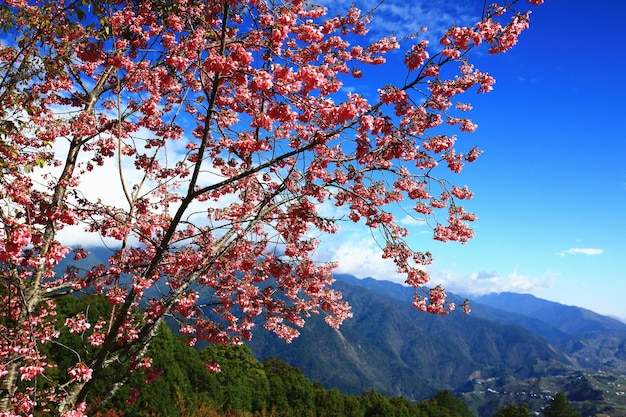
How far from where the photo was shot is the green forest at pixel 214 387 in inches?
764

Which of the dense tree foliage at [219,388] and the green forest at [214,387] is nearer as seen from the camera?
the green forest at [214,387]

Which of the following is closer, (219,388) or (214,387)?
(214,387)

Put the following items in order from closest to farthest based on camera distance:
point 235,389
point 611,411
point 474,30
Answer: point 474,30
point 235,389
point 611,411

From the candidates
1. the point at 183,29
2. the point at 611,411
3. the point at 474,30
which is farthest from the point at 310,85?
the point at 611,411

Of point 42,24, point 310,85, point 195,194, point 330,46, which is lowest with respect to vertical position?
point 195,194

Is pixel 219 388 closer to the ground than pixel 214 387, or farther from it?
closer to the ground

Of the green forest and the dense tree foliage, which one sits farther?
the dense tree foliage

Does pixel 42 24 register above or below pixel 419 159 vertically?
above

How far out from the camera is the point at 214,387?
28.2 metres

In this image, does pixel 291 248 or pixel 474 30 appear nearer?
pixel 474 30

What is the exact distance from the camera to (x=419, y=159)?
8375 millimetres

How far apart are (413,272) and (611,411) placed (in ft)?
734

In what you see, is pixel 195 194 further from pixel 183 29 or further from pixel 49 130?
pixel 49 130

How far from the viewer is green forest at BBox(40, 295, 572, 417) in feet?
63.7
